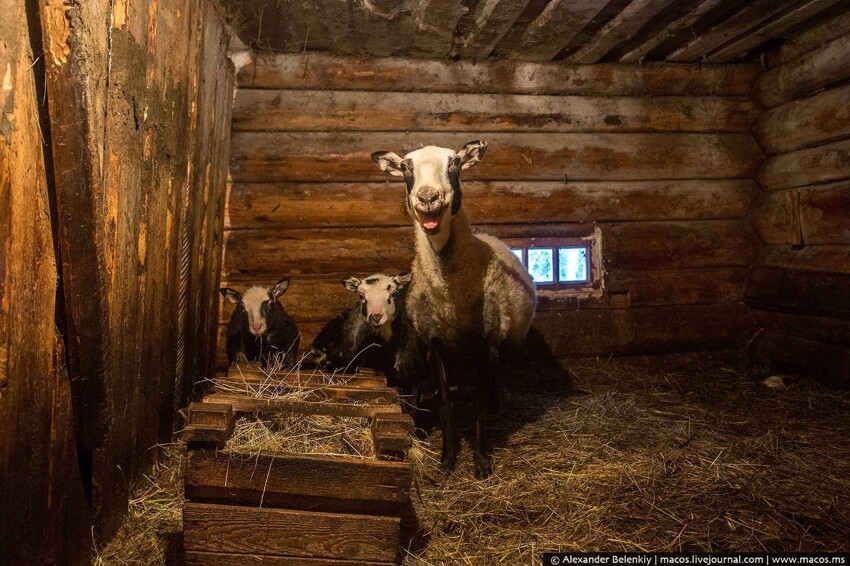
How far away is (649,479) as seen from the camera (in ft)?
12.1

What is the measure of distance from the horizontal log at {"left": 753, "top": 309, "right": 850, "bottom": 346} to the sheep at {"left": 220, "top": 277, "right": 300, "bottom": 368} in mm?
5210

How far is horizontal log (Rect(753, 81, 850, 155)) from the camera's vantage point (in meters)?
5.37

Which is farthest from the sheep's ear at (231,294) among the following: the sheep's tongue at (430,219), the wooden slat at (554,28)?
the wooden slat at (554,28)

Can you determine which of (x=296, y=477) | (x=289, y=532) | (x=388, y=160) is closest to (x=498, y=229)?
(x=388, y=160)

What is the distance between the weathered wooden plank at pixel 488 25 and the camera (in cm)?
480

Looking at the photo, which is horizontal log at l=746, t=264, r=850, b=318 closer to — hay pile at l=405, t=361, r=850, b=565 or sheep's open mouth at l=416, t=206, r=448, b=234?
hay pile at l=405, t=361, r=850, b=565

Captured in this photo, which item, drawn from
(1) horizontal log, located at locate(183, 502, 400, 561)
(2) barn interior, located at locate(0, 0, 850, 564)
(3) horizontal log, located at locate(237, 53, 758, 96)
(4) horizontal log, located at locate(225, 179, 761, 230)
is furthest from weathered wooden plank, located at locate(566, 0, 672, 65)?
(1) horizontal log, located at locate(183, 502, 400, 561)

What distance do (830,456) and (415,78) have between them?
499cm

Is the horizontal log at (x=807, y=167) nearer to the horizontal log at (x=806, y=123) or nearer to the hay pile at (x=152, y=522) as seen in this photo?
the horizontal log at (x=806, y=123)

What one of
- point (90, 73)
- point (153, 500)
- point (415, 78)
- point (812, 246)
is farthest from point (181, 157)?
point (812, 246)

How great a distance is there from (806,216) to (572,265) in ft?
7.95

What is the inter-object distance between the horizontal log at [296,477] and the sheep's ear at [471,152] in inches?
101

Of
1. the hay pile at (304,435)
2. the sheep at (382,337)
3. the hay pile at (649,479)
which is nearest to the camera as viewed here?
the hay pile at (304,435)

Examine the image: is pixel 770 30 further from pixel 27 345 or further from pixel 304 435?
pixel 27 345
